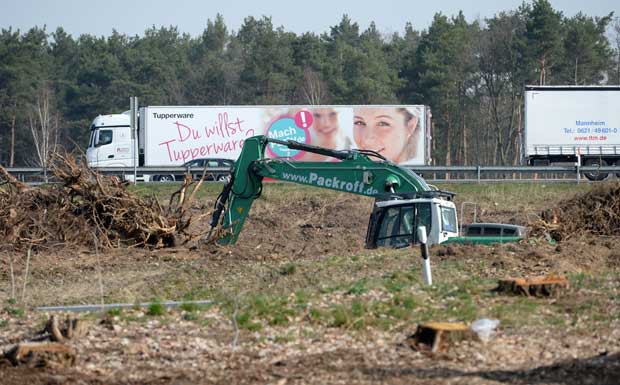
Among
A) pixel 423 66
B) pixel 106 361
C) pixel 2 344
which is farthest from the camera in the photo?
pixel 423 66

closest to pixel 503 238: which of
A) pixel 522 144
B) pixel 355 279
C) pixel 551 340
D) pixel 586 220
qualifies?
pixel 586 220

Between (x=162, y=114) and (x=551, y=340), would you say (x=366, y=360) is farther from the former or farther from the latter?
(x=162, y=114)

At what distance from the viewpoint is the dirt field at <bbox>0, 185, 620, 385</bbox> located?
10.4m

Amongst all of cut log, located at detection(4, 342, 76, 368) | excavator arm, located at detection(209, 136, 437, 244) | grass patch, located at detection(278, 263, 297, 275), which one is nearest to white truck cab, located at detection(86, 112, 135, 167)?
excavator arm, located at detection(209, 136, 437, 244)

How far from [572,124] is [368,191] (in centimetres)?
2496

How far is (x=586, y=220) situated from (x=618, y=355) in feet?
39.9

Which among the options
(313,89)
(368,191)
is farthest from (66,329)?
(313,89)

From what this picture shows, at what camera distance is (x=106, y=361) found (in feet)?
36.3

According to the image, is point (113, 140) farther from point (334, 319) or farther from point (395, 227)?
point (334, 319)

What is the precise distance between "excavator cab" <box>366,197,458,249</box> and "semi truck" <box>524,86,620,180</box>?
987 inches

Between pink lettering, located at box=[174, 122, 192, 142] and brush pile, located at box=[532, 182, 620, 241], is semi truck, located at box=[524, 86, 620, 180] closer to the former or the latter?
pink lettering, located at box=[174, 122, 192, 142]

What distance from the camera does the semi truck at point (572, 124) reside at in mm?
44281

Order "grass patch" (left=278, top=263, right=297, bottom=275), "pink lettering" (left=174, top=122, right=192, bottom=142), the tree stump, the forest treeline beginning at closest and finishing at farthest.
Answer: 1. the tree stump
2. "grass patch" (left=278, top=263, right=297, bottom=275)
3. "pink lettering" (left=174, top=122, right=192, bottom=142)
4. the forest treeline

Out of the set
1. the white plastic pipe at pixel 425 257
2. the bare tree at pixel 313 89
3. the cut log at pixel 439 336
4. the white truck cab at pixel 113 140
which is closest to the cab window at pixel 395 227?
the white plastic pipe at pixel 425 257
